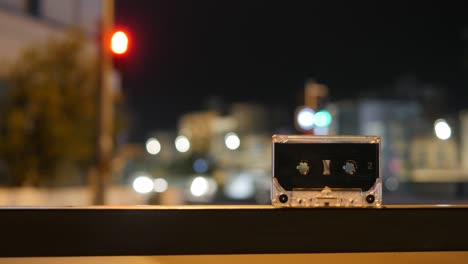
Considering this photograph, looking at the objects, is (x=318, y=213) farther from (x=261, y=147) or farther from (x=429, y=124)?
(x=261, y=147)

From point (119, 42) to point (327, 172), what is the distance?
5.35 meters

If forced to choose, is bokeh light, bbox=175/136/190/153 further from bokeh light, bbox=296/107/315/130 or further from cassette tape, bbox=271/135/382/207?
cassette tape, bbox=271/135/382/207

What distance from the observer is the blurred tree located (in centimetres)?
1839

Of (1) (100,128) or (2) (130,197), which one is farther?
(2) (130,197)

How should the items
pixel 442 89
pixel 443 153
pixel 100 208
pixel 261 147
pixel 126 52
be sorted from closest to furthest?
pixel 100 208 < pixel 126 52 < pixel 443 153 < pixel 442 89 < pixel 261 147

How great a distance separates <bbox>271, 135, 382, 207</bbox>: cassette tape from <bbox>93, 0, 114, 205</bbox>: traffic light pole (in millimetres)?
6785

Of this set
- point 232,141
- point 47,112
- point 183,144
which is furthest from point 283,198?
point 183,144

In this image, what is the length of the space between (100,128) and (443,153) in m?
24.4

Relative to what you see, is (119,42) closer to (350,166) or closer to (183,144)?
(350,166)

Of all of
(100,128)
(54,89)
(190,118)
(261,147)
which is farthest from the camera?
(190,118)

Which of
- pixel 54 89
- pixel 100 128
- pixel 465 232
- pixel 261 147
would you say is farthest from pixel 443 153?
pixel 465 232

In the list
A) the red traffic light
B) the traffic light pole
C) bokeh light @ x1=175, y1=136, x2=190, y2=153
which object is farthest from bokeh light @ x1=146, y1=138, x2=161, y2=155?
the red traffic light

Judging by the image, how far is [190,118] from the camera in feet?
172

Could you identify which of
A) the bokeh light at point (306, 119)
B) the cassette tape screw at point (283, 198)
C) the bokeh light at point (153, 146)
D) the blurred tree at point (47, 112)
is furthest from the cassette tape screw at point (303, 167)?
the bokeh light at point (153, 146)
